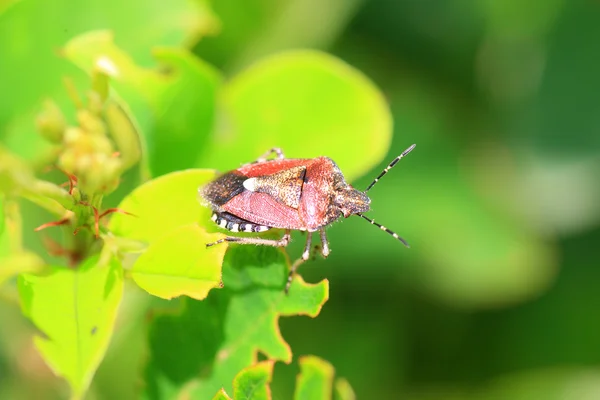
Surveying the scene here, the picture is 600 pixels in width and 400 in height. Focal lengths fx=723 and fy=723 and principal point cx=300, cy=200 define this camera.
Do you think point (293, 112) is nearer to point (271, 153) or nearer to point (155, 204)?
point (271, 153)

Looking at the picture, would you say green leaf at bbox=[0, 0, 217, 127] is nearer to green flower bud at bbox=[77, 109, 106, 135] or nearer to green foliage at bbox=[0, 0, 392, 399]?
green foliage at bbox=[0, 0, 392, 399]

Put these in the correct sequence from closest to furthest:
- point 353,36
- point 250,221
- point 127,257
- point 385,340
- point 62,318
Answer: point 62,318 → point 127,257 → point 250,221 → point 385,340 → point 353,36

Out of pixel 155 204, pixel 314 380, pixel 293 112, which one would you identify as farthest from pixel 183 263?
pixel 293 112

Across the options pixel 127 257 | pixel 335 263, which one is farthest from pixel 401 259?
pixel 127 257

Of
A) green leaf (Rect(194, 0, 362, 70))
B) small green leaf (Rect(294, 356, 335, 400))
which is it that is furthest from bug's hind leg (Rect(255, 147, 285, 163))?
green leaf (Rect(194, 0, 362, 70))

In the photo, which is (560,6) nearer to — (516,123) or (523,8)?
(523,8)
